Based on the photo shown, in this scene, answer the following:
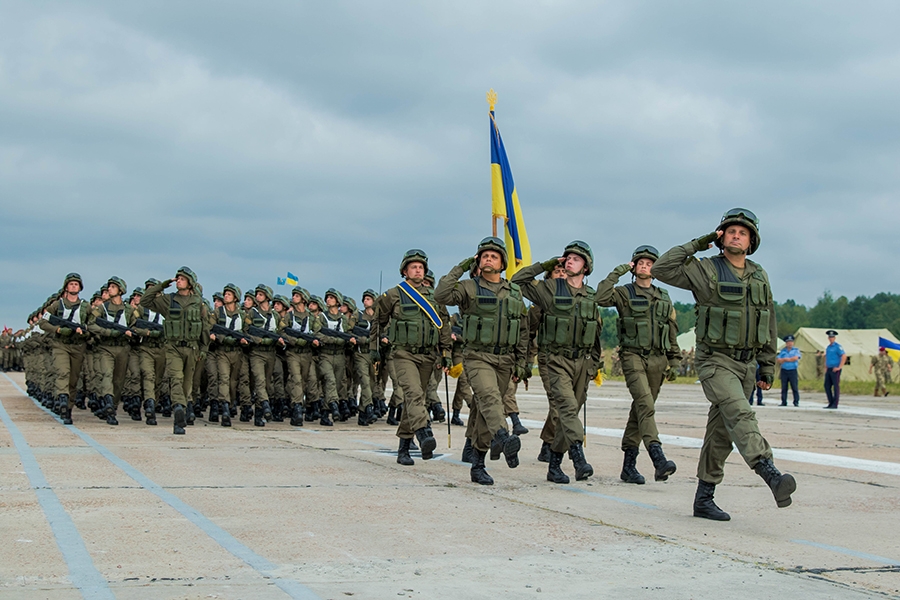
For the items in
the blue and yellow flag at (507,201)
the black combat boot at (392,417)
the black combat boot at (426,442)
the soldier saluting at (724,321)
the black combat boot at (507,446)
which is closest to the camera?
the soldier saluting at (724,321)

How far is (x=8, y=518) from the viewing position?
21.2 feet

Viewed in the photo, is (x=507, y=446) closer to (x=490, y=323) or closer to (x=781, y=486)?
(x=490, y=323)

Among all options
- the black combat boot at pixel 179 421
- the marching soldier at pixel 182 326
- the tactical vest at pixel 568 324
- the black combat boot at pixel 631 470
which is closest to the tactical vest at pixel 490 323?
the tactical vest at pixel 568 324

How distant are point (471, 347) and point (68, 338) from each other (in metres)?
8.68

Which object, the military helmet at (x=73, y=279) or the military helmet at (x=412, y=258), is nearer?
the military helmet at (x=412, y=258)

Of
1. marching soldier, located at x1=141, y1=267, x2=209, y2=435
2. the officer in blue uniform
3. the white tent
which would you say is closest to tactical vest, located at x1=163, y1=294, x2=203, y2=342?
marching soldier, located at x1=141, y1=267, x2=209, y2=435

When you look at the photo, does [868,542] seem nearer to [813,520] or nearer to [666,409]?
[813,520]

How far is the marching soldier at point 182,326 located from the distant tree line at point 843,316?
9973 centimetres

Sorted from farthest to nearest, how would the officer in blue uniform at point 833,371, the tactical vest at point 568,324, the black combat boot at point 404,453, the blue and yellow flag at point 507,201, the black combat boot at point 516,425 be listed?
the officer in blue uniform at point 833,371, the blue and yellow flag at point 507,201, the black combat boot at point 516,425, the black combat boot at point 404,453, the tactical vest at point 568,324

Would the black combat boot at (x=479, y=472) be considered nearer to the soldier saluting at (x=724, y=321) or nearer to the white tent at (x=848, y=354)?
the soldier saluting at (x=724, y=321)

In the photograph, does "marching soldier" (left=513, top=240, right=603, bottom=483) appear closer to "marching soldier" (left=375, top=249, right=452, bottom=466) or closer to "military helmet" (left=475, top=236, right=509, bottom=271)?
"military helmet" (left=475, top=236, right=509, bottom=271)

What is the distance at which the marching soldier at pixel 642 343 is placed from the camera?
909cm


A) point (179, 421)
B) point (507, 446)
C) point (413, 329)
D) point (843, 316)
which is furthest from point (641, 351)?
point (843, 316)

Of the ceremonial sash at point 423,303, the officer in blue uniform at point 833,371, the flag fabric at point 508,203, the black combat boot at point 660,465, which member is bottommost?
the black combat boot at point 660,465
